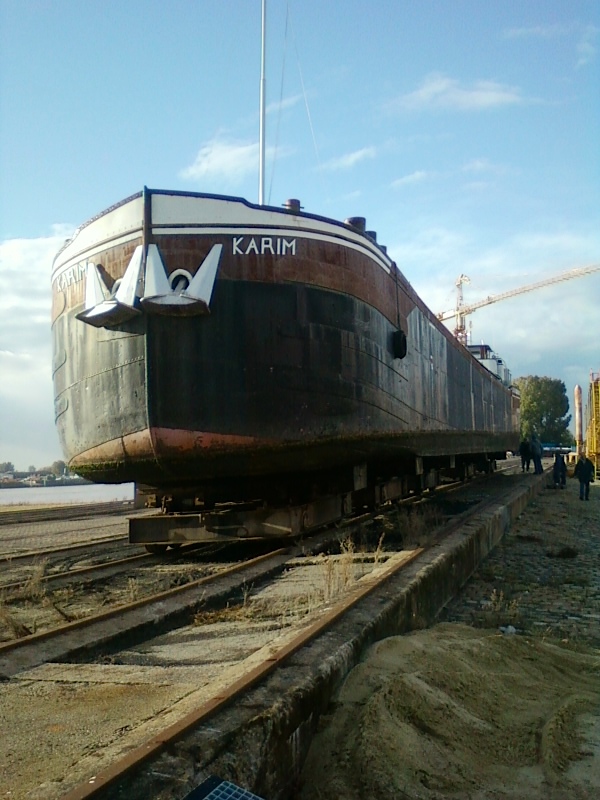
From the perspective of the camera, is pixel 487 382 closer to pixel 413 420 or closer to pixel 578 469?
pixel 578 469

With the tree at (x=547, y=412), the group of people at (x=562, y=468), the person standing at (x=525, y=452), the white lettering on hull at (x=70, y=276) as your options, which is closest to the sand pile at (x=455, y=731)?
the white lettering on hull at (x=70, y=276)

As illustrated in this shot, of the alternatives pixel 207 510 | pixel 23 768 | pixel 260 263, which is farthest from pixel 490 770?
pixel 207 510

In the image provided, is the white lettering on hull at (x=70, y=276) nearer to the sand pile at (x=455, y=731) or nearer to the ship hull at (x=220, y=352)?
the ship hull at (x=220, y=352)

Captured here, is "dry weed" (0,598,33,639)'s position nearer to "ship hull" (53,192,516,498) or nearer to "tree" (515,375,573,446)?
"ship hull" (53,192,516,498)

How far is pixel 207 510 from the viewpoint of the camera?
346 inches

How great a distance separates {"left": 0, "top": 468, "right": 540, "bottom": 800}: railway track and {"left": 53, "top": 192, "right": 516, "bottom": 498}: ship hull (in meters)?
1.31

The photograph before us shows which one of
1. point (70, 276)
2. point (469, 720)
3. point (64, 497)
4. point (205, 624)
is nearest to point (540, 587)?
point (205, 624)

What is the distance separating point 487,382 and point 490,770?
18.7 meters

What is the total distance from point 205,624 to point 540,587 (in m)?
3.72

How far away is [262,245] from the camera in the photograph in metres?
7.58

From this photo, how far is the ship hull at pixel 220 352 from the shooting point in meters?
7.22

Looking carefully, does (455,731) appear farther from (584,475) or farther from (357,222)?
(584,475)

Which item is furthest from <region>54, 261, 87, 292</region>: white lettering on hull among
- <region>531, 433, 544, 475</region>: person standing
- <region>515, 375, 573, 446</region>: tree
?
<region>515, 375, 573, 446</region>: tree

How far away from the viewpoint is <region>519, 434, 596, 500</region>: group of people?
19500mm
